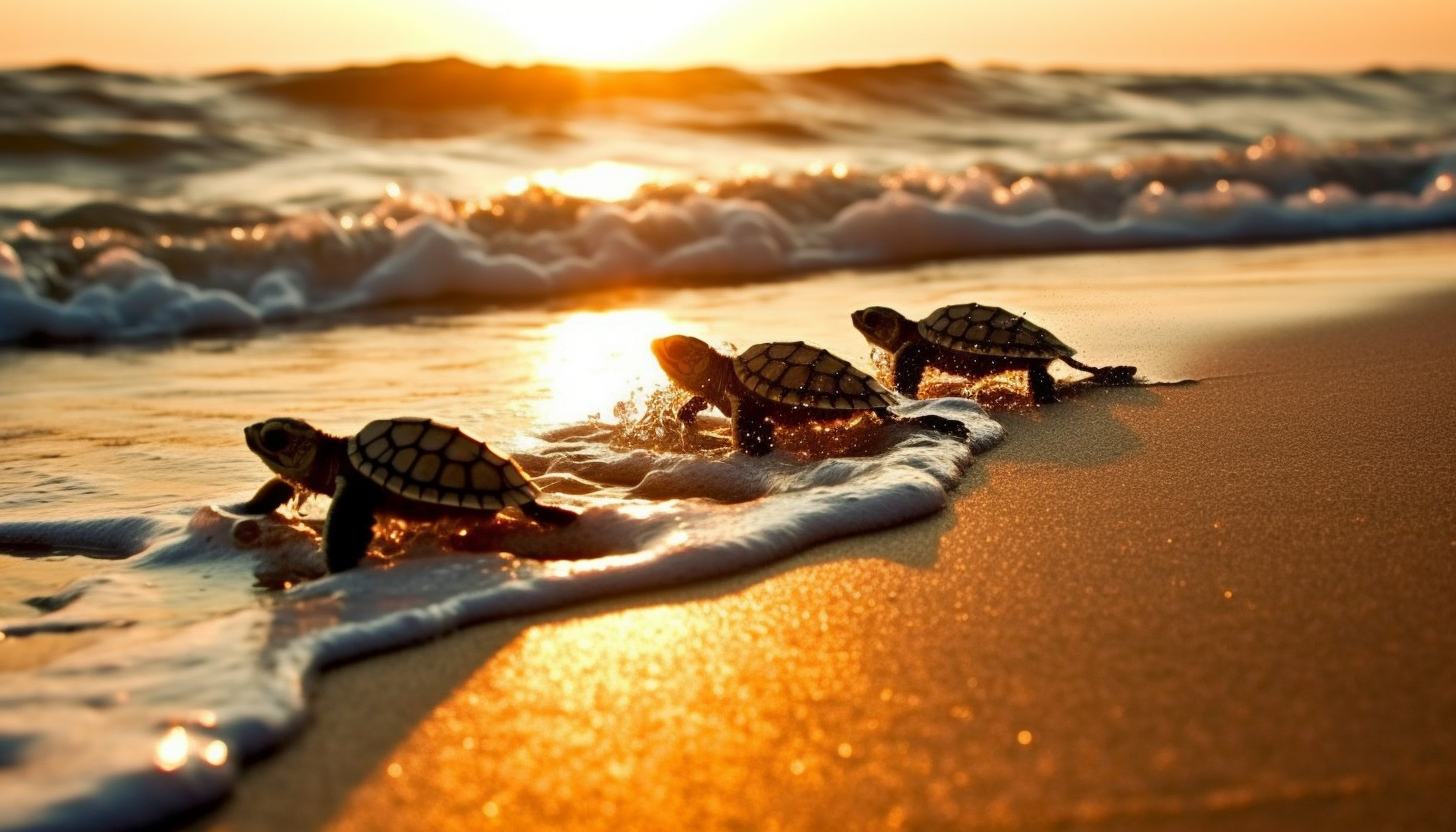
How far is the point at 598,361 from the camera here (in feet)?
25.6

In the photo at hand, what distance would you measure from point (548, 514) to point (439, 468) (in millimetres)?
366

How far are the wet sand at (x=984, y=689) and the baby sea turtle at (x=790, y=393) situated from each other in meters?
0.80

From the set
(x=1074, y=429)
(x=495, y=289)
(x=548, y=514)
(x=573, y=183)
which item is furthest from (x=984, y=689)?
(x=573, y=183)

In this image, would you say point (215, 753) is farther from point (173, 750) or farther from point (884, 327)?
point (884, 327)

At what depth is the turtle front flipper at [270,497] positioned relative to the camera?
14.9 feet

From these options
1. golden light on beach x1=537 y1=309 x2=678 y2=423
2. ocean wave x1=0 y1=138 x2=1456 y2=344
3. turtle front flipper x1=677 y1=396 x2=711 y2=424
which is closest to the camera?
turtle front flipper x1=677 y1=396 x2=711 y2=424

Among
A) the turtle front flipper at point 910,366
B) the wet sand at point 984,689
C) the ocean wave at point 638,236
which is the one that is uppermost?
the ocean wave at point 638,236

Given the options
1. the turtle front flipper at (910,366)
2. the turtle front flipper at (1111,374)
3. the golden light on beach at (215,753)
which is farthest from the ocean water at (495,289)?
the turtle front flipper at (910,366)

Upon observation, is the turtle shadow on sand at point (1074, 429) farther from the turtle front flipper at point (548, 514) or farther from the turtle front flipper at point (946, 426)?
the turtle front flipper at point (548, 514)

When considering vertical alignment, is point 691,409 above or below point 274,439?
below

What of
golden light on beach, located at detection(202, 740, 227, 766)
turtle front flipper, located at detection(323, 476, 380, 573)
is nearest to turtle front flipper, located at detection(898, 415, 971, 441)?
turtle front flipper, located at detection(323, 476, 380, 573)

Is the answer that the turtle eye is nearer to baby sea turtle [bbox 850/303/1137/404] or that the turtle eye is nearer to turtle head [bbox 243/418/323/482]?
turtle head [bbox 243/418/323/482]

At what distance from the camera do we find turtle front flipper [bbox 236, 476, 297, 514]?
14.9 feet

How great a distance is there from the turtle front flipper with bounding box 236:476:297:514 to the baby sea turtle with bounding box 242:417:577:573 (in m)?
0.23
